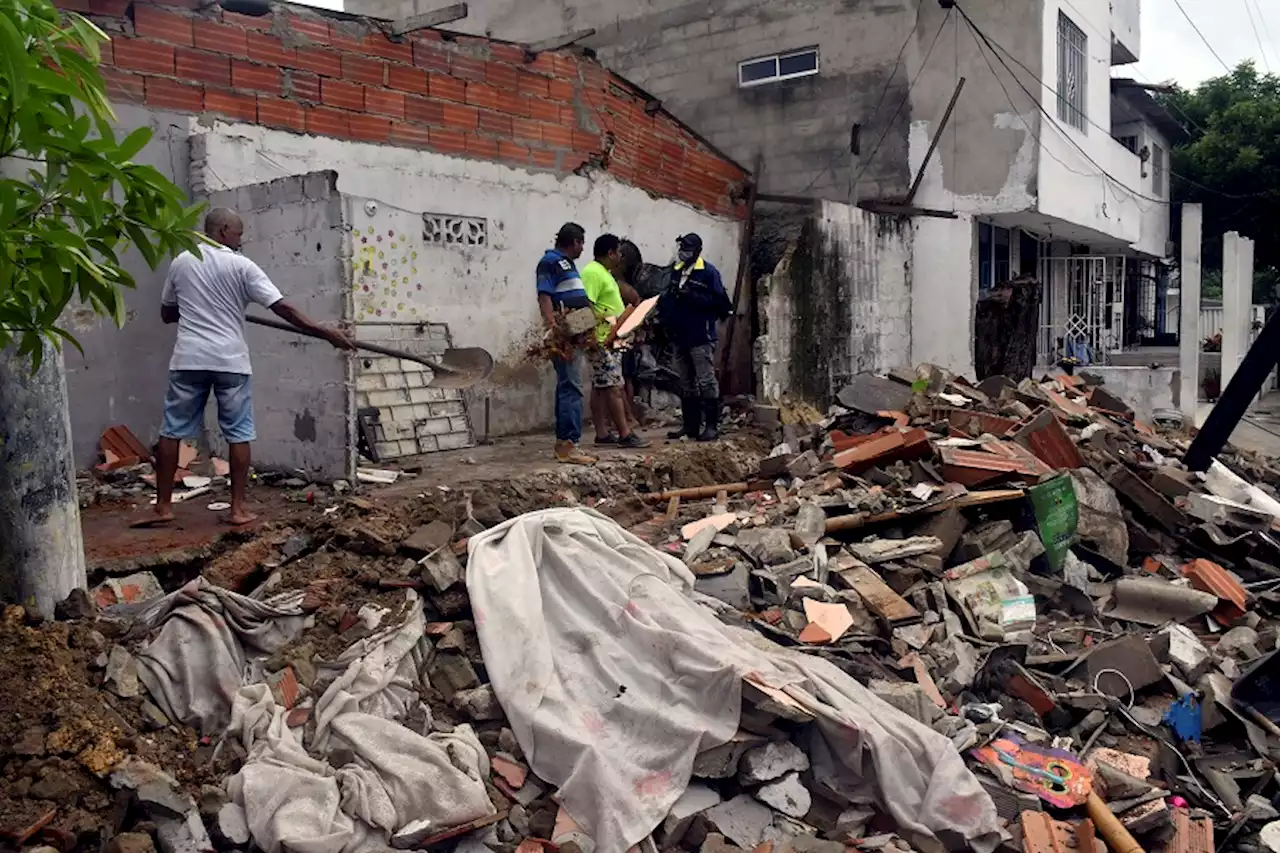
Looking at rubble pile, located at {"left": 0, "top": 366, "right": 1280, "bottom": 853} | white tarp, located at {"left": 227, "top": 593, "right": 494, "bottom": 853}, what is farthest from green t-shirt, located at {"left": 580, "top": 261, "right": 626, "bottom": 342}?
white tarp, located at {"left": 227, "top": 593, "right": 494, "bottom": 853}

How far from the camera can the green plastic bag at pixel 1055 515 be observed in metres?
6.13

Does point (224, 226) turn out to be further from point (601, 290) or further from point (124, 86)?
point (601, 290)

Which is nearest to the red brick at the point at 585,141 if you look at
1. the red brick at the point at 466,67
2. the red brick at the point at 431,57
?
the red brick at the point at 466,67

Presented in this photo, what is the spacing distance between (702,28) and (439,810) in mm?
12340

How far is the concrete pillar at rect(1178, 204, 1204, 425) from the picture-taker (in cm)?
1271

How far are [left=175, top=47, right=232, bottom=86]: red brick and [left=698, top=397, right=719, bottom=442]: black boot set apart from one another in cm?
437

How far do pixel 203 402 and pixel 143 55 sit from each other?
2821mm

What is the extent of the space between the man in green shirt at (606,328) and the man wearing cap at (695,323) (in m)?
0.60

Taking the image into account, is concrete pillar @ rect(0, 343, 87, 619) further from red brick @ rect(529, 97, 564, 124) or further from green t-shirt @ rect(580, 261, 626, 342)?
red brick @ rect(529, 97, 564, 124)

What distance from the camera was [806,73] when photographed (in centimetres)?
1268

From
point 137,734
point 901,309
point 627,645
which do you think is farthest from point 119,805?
point 901,309

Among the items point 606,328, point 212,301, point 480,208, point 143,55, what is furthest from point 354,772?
point 480,208

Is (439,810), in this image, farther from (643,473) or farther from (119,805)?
(643,473)

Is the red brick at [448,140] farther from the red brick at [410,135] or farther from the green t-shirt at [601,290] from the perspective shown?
the green t-shirt at [601,290]
